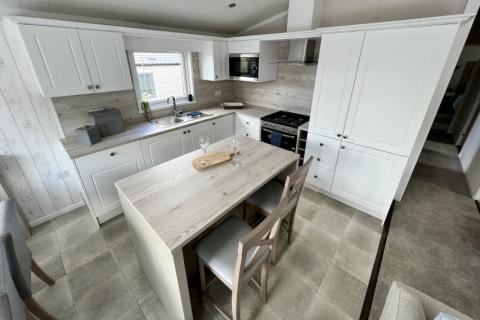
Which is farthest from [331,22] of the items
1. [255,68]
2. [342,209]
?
[342,209]

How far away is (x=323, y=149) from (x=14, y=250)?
2.82 metres

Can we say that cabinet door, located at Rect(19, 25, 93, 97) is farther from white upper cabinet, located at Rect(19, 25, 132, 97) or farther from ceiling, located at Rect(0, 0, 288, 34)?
ceiling, located at Rect(0, 0, 288, 34)

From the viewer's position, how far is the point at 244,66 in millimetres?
3252

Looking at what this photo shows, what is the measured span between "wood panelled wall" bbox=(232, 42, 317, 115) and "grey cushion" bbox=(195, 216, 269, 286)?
7.98 ft

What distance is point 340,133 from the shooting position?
7.74ft

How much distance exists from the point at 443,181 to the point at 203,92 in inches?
165

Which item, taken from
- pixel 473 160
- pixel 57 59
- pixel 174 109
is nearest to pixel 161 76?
pixel 174 109

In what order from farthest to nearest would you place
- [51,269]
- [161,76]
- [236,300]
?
1. [161,76]
2. [51,269]
3. [236,300]

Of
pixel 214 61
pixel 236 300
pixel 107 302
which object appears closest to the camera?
pixel 236 300

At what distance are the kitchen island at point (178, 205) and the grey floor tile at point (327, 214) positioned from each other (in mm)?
971

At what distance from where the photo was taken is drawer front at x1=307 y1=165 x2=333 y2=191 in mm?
2645

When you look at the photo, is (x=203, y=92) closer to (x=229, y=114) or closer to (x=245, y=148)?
(x=229, y=114)

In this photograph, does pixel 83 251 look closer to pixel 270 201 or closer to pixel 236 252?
pixel 236 252

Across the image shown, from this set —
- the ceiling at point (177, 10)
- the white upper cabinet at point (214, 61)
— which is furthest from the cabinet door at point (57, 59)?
the white upper cabinet at point (214, 61)
